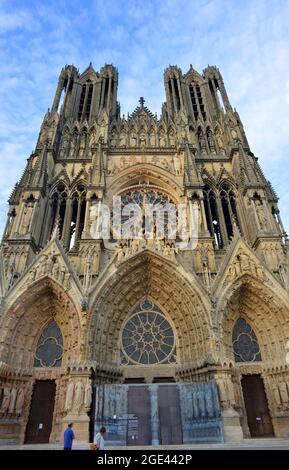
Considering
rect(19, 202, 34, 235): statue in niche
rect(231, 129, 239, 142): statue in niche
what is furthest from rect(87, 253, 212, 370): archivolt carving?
rect(231, 129, 239, 142): statue in niche

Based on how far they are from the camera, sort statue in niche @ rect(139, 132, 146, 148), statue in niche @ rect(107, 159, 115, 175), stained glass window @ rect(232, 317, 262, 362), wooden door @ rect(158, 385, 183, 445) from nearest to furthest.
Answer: wooden door @ rect(158, 385, 183, 445) < stained glass window @ rect(232, 317, 262, 362) < statue in niche @ rect(107, 159, 115, 175) < statue in niche @ rect(139, 132, 146, 148)

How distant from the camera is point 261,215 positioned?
1619 cm

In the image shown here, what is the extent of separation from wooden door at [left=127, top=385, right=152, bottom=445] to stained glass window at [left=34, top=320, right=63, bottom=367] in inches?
139

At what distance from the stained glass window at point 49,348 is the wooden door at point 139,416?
11.6 ft

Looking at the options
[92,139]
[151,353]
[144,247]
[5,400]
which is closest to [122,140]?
[92,139]

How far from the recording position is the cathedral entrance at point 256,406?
1196 cm

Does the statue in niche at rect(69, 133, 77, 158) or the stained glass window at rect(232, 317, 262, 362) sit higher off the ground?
the statue in niche at rect(69, 133, 77, 158)

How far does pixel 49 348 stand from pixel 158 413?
17.0 ft

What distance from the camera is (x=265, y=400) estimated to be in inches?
490

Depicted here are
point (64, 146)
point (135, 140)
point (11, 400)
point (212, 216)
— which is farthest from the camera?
point (135, 140)

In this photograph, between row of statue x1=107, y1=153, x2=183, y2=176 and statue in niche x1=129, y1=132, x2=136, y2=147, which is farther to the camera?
statue in niche x1=129, y1=132, x2=136, y2=147

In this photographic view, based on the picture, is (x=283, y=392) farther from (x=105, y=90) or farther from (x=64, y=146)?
(x=105, y=90)

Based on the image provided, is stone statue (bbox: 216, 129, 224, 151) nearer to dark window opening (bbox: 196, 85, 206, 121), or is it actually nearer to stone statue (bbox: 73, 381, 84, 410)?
dark window opening (bbox: 196, 85, 206, 121)

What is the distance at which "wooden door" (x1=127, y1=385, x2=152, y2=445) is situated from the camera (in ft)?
34.3
